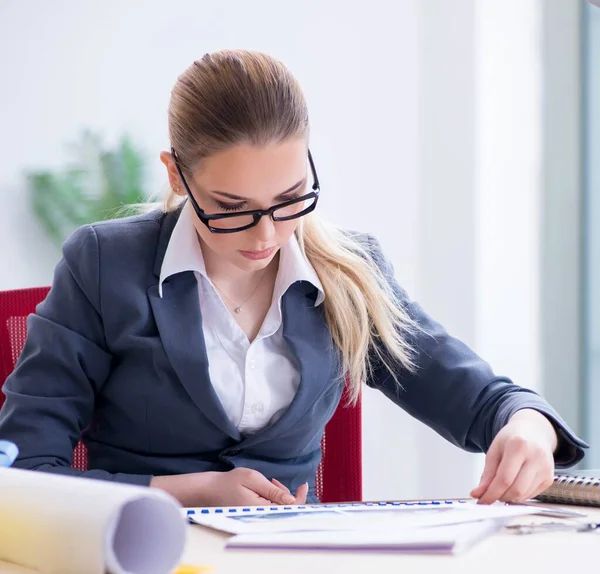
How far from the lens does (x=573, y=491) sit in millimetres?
1119

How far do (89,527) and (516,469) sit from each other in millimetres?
588

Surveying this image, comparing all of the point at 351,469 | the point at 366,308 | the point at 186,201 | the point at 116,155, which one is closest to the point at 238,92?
the point at 186,201

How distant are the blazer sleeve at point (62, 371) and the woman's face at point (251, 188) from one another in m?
0.21

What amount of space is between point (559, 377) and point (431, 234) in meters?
0.67

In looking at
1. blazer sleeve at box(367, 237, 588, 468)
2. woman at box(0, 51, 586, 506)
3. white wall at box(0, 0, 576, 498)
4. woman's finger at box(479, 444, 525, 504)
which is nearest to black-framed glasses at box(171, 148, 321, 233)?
woman at box(0, 51, 586, 506)

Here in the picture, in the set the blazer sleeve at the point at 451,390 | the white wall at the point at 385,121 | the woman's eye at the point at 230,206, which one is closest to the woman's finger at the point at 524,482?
the blazer sleeve at the point at 451,390

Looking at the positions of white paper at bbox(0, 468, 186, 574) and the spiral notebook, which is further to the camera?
the spiral notebook

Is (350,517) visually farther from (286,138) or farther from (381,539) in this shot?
(286,138)

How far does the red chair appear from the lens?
1507 mm

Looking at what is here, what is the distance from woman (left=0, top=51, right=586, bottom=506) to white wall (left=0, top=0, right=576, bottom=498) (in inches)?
67.6

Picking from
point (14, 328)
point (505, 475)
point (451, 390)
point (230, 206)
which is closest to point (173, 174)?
point (230, 206)

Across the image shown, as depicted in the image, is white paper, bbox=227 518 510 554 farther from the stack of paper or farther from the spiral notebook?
the spiral notebook

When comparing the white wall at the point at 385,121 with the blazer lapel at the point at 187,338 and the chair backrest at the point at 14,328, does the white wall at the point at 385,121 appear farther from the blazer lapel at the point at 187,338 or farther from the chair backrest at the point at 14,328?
the blazer lapel at the point at 187,338

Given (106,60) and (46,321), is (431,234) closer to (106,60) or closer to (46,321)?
(106,60)
